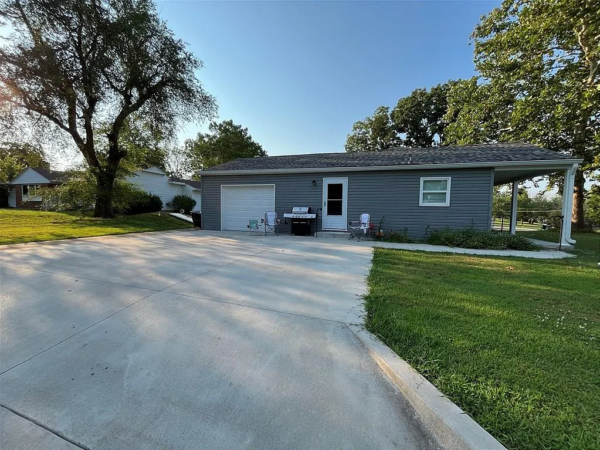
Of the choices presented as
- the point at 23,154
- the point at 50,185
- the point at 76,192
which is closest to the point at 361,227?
the point at 76,192

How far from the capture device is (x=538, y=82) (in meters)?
11.6

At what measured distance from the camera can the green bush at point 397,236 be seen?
347 inches

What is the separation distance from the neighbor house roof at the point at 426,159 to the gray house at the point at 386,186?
3 centimetres

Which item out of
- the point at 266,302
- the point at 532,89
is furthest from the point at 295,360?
the point at 532,89

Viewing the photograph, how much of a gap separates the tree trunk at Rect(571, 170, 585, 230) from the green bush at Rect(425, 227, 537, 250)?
11858 millimetres

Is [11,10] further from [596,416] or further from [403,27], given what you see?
[596,416]

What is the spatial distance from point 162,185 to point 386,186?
68.8 ft

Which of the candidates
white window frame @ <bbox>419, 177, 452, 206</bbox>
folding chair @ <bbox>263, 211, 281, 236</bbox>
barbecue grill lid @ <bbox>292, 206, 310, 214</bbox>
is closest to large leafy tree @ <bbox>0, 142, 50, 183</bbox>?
folding chair @ <bbox>263, 211, 281, 236</bbox>

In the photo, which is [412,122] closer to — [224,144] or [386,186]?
[386,186]

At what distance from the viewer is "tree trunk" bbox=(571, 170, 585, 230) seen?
48.4 ft

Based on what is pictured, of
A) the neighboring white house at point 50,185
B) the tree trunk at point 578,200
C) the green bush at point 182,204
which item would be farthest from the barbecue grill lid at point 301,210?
the neighboring white house at point 50,185

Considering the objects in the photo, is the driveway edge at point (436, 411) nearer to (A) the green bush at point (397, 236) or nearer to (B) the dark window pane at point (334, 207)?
(A) the green bush at point (397, 236)

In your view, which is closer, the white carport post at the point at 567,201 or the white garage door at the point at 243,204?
the white carport post at the point at 567,201

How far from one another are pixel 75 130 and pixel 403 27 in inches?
637
